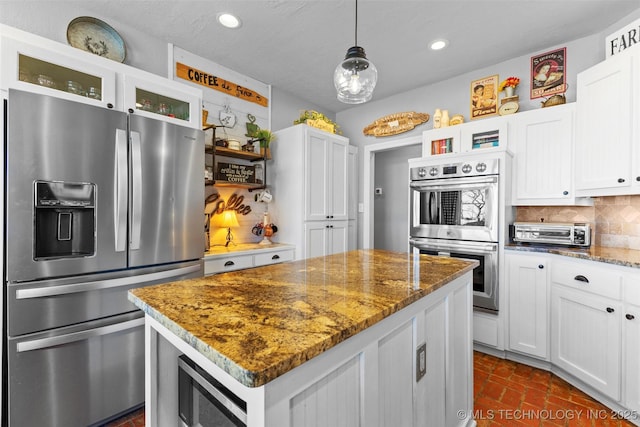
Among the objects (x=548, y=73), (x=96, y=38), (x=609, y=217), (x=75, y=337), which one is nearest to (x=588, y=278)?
(x=609, y=217)

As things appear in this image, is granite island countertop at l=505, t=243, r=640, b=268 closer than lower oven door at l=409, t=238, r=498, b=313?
Yes

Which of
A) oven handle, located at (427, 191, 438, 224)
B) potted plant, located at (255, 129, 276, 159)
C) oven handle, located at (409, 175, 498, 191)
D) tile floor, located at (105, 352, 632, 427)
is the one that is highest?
potted plant, located at (255, 129, 276, 159)

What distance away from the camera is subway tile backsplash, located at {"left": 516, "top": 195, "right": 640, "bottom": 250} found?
2.34 meters

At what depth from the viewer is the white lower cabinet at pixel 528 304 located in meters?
2.36

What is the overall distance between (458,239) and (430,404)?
1.80m

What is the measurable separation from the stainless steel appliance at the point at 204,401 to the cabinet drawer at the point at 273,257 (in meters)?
1.85

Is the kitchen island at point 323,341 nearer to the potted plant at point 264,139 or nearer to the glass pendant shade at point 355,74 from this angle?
the glass pendant shade at point 355,74

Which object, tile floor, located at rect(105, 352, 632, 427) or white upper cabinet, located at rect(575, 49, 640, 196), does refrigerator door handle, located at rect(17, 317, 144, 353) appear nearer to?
tile floor, located at rect(105, 352, 632, 427)

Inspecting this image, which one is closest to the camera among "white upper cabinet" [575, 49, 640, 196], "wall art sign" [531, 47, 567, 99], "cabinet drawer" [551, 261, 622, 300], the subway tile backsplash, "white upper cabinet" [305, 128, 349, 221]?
"cabinet drawer" [551, 261, 622, 300]

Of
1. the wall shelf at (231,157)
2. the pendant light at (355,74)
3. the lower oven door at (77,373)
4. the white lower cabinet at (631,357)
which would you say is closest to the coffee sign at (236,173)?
the wall shelf at (231,157)

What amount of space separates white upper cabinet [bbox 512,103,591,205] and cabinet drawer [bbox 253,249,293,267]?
7.52 feet

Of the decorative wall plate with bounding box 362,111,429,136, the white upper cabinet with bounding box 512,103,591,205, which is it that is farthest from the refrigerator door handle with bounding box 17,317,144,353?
the decorative wall plate with bounding box 362,111,429,136

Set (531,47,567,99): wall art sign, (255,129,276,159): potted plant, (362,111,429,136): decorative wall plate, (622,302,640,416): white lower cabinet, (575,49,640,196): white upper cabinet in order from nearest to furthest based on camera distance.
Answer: (622,302,640,416): white lower cabinet < (575,49,640,196): white upper cabinet < (531,47,567,99): wall art sign < (255,129,276,159): potted plant < (362,111,429,136): decorative wall plate

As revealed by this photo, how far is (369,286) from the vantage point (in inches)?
46.3
